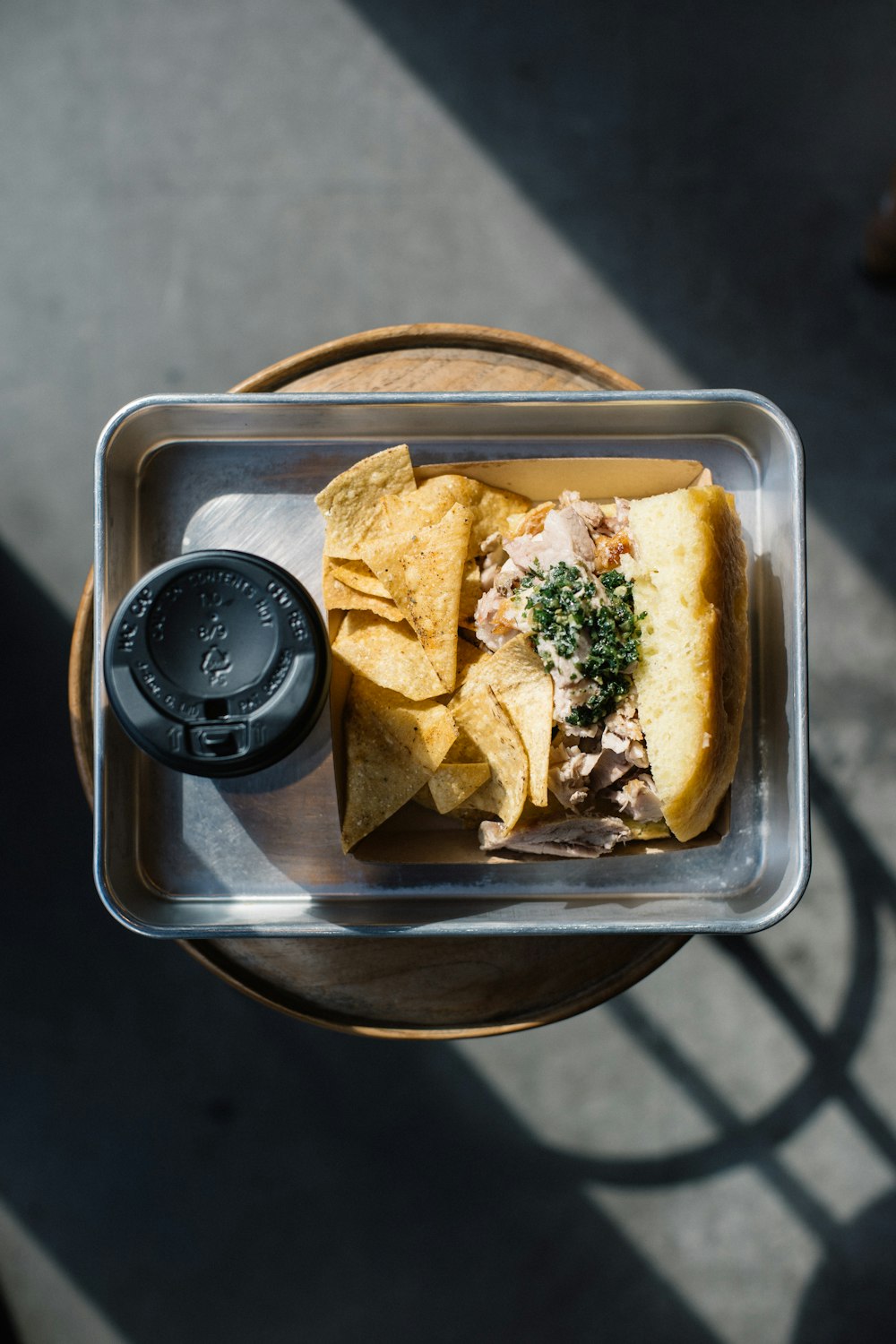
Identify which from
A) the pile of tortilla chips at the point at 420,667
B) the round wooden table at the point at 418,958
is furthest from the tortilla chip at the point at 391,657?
the round wooden table at the point at 418,958

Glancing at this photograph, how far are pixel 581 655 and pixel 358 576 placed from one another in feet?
1.32

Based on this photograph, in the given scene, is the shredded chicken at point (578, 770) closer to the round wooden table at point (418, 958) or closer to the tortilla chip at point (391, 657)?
the tortilla chip at point (391, 657)

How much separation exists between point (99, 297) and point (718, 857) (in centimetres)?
212

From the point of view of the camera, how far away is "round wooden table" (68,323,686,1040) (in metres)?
1.84

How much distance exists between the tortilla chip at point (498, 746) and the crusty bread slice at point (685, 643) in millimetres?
209

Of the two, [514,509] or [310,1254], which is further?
[310,1254]

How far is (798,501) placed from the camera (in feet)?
5.39

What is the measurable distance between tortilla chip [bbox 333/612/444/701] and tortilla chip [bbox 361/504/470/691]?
0.08 feet

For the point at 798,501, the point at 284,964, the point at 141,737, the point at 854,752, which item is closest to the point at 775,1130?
the point at 854,752

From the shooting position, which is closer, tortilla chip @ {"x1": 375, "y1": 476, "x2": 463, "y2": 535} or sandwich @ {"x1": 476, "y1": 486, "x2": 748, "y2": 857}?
sandwich @ {"x1": 476, "y1": 486, "x2": 748, "y2": 857}

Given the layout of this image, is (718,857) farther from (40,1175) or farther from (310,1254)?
(40,1175)

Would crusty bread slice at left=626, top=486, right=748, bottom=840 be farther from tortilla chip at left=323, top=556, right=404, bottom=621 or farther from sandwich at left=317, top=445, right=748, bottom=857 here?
tortilla chip at left=323, top=556, right=404, bottom=621

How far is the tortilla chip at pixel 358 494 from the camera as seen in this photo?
5.46ft

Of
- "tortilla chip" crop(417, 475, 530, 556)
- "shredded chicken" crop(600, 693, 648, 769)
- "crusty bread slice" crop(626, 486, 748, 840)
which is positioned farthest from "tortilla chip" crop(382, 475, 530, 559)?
"shredded chicken" crop(600, 693, 648, 769)
